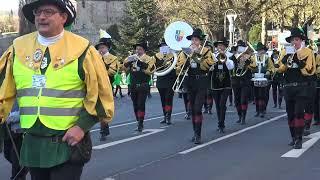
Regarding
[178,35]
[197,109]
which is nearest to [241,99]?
[178,35]

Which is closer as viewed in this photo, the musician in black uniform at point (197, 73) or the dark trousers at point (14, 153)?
the dark trousers at point (14, 153)

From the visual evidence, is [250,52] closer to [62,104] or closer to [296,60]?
[296,60]

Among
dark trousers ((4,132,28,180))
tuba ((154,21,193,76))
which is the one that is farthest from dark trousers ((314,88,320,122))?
dark trousers ((4,132,28,180))

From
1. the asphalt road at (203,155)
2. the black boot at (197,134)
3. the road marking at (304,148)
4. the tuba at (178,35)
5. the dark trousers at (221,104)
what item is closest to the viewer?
the asphalt road at (203,155)

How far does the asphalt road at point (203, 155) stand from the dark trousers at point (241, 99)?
44 cm

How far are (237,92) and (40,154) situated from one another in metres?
12.2

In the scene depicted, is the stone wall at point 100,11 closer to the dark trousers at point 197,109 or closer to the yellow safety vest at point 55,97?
the dark trousers at point 197,109

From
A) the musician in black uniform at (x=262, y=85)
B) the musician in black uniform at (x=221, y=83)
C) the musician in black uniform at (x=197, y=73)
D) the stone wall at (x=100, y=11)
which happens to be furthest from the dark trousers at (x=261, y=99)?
the stone wall at (x=100, y=11)

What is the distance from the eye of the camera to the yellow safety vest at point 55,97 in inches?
159

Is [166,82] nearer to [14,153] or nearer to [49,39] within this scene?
[14,153]

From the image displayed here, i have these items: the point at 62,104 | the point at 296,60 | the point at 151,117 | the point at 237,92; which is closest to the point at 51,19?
the point at 62,104

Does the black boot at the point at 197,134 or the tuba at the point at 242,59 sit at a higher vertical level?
the tuba at the point at 242,59

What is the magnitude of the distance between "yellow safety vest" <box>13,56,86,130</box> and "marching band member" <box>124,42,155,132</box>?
9.10 meters

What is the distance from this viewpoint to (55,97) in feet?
13.3
